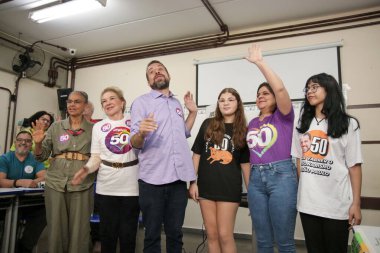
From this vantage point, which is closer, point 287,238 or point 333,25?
point 287,238

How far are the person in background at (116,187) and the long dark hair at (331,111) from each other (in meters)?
1.12

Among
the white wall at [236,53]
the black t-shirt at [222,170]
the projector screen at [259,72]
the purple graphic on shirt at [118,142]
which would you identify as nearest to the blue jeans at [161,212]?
the black t-shirt at [222,170]

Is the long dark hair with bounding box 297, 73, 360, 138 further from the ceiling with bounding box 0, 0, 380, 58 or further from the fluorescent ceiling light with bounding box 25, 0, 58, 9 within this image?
the fluorescent ceiling light with bounding box 25, 0, 58, 9

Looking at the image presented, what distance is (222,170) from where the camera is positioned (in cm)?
175

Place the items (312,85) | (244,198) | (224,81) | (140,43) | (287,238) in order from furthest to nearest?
1. (140,43)
2. (224,81)
3. (244,198)
4. (312,85)
5. (287,238)

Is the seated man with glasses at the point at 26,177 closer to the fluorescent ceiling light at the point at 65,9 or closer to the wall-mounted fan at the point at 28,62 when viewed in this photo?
the fluorescent ceiling light at the point at 65,9

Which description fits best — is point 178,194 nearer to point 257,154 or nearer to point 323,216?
point 257,154

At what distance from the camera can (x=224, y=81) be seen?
4.07m

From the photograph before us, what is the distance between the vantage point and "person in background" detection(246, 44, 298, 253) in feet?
5.14

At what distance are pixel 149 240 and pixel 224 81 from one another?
2.89 meters

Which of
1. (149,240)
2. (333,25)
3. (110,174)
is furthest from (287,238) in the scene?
(333,25)

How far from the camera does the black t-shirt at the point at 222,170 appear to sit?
5.65 ft

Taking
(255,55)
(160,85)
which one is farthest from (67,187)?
(255,55)

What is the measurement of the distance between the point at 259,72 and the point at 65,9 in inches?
105
